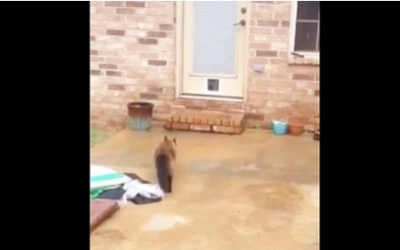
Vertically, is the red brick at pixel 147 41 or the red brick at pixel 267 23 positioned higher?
the red brick at pixel 267 23

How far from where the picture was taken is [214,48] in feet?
17.1

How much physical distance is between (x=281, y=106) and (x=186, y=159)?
4.59 ft

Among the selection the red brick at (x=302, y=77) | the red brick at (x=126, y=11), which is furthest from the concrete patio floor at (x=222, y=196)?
the red brick at (x=126, y=11)

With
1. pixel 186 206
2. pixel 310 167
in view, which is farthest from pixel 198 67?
pixel 186 206

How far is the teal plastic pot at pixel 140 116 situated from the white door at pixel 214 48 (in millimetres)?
477

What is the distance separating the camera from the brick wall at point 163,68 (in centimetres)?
507

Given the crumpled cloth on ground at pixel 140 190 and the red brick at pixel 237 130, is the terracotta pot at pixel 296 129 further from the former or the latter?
the crumpled cloth on ground at pixel 140 190

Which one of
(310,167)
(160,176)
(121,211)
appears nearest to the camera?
(121,211)

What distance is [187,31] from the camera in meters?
5.22

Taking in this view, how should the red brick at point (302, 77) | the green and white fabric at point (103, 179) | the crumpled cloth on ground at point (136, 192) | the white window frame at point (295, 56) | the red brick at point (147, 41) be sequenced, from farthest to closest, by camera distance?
the red brick at point (147, 41)
the red brick at point (302, 77)
the white window frame at point (295, 56)
the green and white fabric at point (103, 179)
the crumpled cloth on ground at point (136, 192)

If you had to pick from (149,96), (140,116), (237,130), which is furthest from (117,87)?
(237,130)

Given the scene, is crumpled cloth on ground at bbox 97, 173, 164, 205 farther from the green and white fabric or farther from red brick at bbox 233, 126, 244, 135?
red brick at bbox 233, 126, 244, 135
